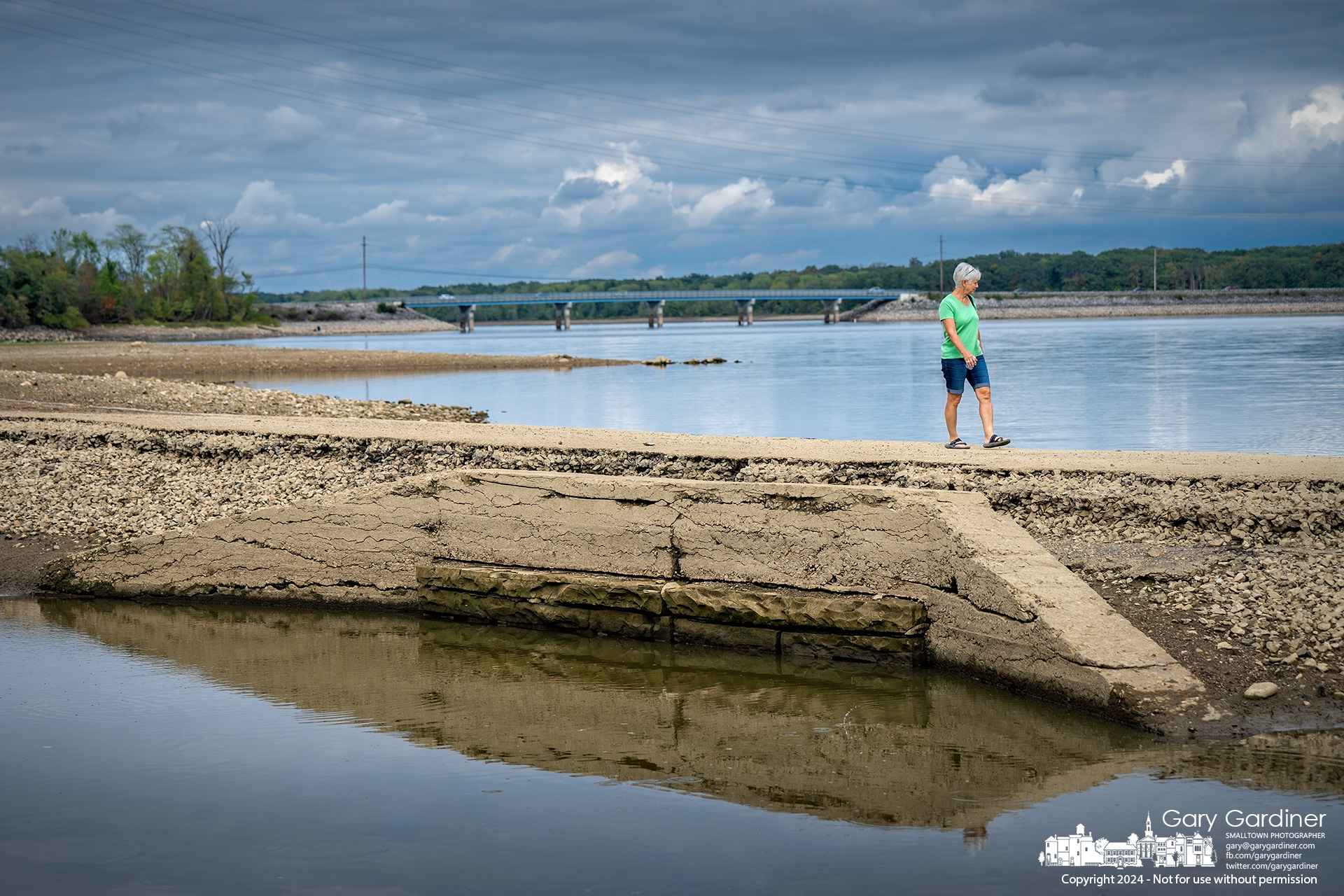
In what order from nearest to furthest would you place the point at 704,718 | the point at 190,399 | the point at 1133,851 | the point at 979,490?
the point at 1133,851 < the point at 704,718 < the point at 979,490 < the point at 190,399

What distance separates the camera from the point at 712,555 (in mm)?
8250

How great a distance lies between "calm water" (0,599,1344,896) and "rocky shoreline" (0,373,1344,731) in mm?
1000

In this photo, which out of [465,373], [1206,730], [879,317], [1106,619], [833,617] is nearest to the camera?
[1206,730]

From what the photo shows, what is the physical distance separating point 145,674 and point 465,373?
131ft

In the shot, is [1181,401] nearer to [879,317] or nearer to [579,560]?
[579,560]

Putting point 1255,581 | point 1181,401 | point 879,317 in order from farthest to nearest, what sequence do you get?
point 879,317 → point 1181,401 → point 1255,581

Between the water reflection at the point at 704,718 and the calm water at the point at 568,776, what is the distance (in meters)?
0.02

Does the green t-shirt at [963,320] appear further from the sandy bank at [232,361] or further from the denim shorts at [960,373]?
the sandy bank at [232,361]

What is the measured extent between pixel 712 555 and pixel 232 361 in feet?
143

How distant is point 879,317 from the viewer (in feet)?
504

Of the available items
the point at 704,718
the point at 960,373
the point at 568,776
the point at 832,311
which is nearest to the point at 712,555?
the point at 704,718

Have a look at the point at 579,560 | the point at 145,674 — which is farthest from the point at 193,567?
the point at 579,560

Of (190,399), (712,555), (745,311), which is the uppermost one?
(745,311)

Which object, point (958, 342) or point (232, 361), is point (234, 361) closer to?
point (232, 361)
